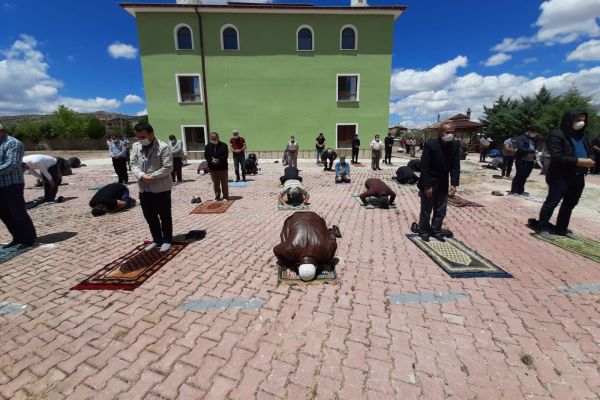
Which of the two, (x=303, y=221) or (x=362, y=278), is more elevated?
(x=303, y=221)

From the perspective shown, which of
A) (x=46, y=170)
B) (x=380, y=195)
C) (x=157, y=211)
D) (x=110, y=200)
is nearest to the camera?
(x=157, y=211)

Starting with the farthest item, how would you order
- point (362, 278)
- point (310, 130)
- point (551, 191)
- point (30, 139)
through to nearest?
point (30, 139) → point (310, 130) → point (551, 191) → point (362, 278)

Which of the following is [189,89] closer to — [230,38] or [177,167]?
[230,38]

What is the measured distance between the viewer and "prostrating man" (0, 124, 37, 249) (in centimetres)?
422

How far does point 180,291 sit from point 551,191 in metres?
5.76

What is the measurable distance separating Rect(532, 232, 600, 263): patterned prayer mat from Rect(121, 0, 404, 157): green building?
1691 cm

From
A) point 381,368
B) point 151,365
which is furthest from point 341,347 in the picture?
point 151,365

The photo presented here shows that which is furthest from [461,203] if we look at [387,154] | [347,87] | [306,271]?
[347,87]

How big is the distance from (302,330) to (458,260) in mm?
2571

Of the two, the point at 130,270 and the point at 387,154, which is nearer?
the point at 130,270

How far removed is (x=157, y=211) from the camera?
4.38m

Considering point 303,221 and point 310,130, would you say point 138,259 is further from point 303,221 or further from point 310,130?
point 310,130

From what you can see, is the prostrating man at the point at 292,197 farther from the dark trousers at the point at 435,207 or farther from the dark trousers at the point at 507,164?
the dark trousers at the point at 507,164

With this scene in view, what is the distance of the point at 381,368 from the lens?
2209 millimetres
